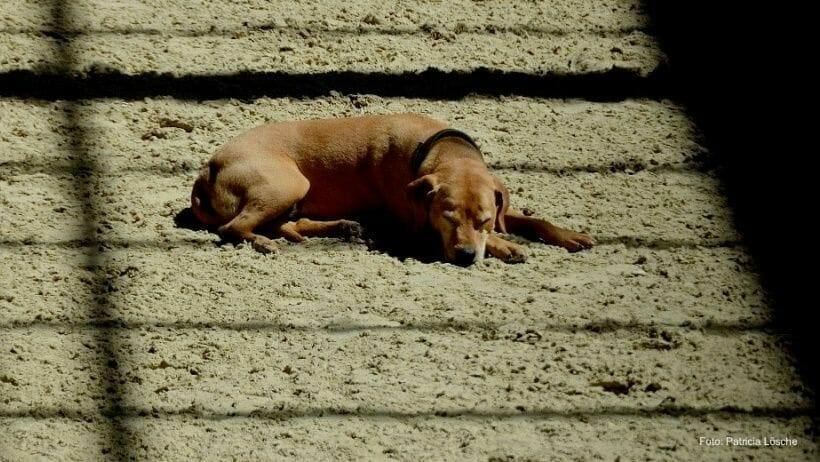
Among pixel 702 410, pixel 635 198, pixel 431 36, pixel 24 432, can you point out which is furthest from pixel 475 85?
pixel 24 432

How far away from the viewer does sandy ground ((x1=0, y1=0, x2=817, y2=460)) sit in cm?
398

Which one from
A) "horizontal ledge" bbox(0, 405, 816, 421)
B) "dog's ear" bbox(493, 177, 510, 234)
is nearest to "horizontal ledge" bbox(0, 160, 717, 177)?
"dog's ear" bbox(493, 177, 510, 234)

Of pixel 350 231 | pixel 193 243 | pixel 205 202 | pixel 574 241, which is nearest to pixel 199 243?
pixel 193 243

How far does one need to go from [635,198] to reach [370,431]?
2.03 metres

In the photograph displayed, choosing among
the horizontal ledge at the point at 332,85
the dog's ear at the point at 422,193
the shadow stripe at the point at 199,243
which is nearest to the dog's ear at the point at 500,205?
the dog's ear at the point at 422,193

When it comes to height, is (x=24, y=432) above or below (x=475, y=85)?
below

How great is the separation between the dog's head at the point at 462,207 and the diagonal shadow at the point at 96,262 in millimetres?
1341

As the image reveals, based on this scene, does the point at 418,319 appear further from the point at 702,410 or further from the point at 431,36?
the point at 431,36

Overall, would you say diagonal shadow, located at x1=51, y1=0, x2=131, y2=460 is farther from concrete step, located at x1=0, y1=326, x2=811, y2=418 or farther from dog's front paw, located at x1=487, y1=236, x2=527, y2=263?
dog's front paw, located at x1=487, y1=236, x2=527, y2=263

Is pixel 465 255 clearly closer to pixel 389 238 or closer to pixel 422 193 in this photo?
pixel 422 193

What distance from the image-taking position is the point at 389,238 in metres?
5.24

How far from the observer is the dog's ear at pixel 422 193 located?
5.02m

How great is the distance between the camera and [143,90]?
6.10 metres

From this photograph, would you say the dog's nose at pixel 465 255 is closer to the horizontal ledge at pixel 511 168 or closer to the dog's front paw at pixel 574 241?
the dog's front paw at pixel 574 241
